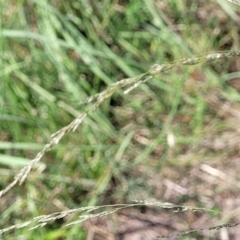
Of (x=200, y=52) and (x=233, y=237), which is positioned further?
(x=200, y=52)

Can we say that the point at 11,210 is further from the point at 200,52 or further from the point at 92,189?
the point at 200,52

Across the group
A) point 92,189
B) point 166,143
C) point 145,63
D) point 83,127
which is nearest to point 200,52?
point 145,63

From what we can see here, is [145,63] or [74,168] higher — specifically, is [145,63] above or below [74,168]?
above

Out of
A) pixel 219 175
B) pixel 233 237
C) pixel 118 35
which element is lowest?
pixel 233 237

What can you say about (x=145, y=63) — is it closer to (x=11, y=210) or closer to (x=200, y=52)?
(x=200, y=52)

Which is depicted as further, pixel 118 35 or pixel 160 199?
pixel 118 35

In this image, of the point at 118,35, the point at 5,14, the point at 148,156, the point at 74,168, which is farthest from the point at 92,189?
the point at 5,14
